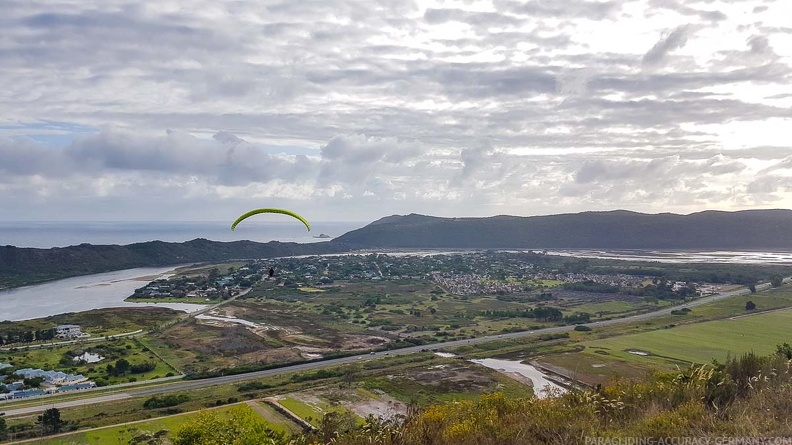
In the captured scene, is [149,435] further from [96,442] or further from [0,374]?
[0,374]

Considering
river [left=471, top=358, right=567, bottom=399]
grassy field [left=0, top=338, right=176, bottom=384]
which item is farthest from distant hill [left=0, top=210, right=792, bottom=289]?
river [left=471, top=358, right=567, bottom=399]

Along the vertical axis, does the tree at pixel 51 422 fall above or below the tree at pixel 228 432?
below

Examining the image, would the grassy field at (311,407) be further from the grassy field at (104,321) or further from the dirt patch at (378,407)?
the grassy field at (104,321)

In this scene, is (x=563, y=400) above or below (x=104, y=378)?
above

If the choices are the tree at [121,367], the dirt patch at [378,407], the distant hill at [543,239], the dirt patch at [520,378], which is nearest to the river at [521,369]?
the dirt patch at [520,378]

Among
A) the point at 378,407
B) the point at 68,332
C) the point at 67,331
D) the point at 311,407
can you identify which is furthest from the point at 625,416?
the point at 67,331

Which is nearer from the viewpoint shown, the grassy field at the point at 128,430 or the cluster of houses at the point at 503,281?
the grassy field at the point at 128,430

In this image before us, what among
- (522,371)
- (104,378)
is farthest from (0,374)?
(522,371)

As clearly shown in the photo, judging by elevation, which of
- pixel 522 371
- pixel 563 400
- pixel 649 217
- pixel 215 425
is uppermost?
pixel 649 217

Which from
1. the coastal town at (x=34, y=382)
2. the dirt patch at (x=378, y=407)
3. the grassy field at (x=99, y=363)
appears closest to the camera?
the dirt patch at (x=378, y=407)
